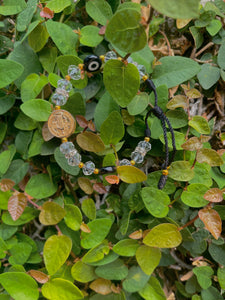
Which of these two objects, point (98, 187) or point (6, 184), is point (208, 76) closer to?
point (98, 187)

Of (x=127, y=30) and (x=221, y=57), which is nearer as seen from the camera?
(x=127, y=30)

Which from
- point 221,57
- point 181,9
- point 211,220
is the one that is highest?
point 181,9

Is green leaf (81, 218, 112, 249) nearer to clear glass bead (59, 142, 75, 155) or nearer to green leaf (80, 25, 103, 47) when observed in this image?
clear glass bead (59, 142, 75, 155)

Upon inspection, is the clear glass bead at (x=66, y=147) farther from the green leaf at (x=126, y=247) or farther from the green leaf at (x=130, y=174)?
the green leaf at (x=126, y=247)

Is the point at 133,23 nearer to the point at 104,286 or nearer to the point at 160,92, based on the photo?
the point at 160,92

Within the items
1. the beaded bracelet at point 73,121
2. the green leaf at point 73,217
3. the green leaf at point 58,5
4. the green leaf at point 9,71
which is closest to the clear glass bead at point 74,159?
the beaded bracelet at point 73,121

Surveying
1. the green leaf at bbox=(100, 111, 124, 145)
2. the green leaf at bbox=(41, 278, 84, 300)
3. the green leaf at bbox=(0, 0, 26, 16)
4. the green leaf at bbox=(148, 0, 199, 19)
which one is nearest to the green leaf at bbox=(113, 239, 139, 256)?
the green leaf at bbox=(41, 278, 84, 300)

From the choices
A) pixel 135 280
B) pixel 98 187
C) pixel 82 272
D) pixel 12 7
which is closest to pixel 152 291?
pixel 135 280
